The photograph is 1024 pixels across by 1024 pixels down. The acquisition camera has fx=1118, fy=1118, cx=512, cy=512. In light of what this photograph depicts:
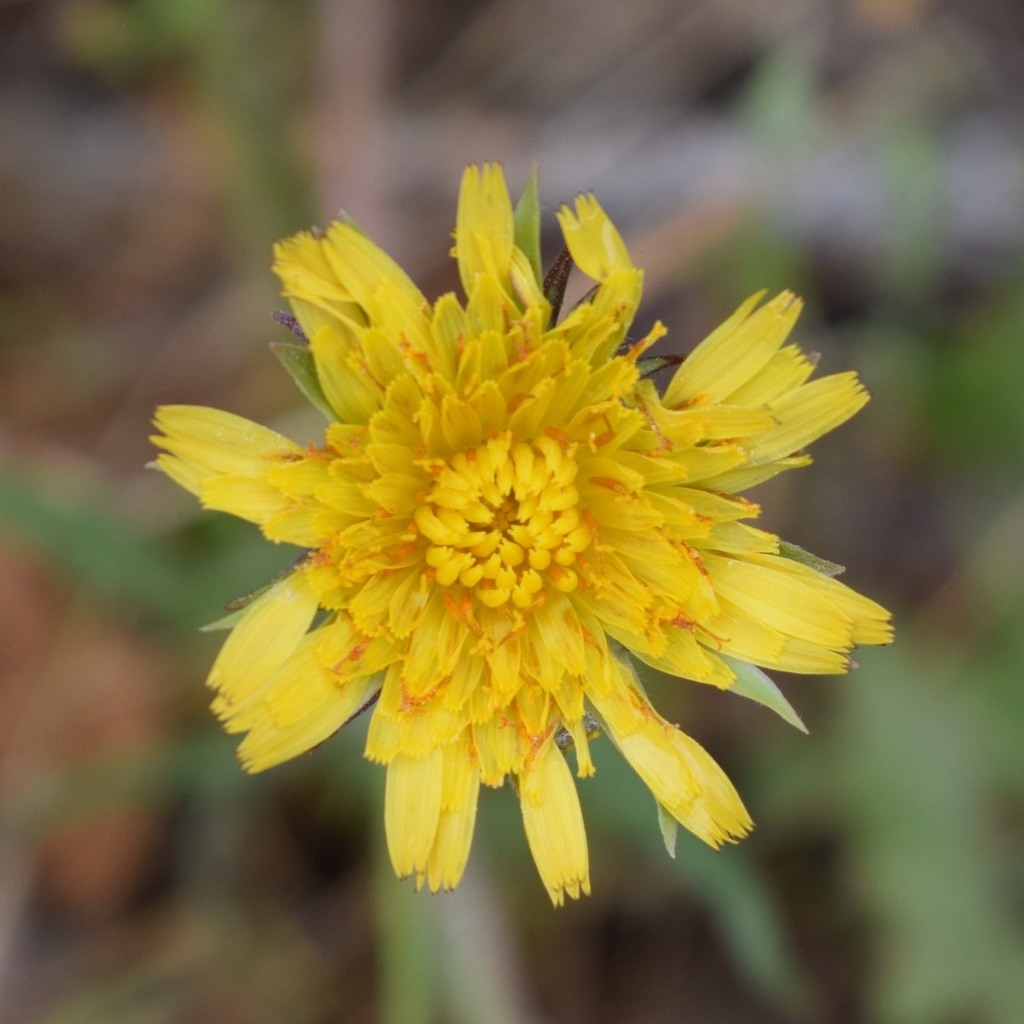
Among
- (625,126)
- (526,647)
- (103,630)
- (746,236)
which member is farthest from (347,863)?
(625,126)

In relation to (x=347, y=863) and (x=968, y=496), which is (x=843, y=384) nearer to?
(x=968, y=496)

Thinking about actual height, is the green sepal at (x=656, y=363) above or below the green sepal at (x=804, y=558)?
above

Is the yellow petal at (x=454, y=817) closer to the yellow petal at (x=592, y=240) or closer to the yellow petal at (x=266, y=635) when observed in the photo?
the yellow petal at (x=266, y=635)

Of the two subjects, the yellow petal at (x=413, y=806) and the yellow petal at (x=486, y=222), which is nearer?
the yellow petal at (x=486, y=222)

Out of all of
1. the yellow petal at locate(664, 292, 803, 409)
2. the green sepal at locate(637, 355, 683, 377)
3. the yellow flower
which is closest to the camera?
the green sepal at locate(637, 355, 683, 377)

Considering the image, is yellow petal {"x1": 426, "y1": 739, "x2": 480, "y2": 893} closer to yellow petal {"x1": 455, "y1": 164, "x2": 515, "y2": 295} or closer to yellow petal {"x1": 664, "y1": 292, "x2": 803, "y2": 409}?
yellow petal {"x1": 664, "y1": 292, "x2": 803, "y2": 409}

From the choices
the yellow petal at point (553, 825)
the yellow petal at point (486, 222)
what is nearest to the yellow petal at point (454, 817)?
the yellow petal at point (553, 825)

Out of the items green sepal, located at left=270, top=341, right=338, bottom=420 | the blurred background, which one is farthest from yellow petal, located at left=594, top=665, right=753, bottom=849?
Answer: the blurred background
